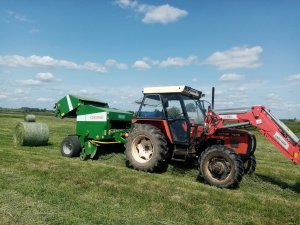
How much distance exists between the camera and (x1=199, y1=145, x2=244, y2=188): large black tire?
7750mm

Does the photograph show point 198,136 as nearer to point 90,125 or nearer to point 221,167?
point 221,167

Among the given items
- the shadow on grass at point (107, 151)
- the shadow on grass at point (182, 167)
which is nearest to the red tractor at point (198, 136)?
the shadow on grass at point (182, 167)

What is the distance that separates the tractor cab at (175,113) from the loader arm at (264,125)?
50 centimetres

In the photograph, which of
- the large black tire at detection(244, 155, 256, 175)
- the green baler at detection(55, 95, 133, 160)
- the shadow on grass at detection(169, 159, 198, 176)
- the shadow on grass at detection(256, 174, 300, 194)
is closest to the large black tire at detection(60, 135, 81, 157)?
the green baler at detection(55, 95, 133, 160)

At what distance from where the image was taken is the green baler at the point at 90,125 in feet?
36.1

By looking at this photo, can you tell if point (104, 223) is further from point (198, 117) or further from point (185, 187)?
point (198, 117)

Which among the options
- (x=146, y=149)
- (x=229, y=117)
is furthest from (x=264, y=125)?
(x=146, y=149)

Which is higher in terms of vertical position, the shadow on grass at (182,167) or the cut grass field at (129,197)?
the shadow on grass at (182,167)

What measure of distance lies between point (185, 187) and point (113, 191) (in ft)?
5.61

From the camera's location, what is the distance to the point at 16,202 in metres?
6.14

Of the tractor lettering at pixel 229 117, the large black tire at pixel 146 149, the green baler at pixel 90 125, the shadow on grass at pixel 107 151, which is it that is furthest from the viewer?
the shadow on grass at pixel 107 151

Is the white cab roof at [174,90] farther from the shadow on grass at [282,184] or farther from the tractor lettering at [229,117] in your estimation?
the shadow on grass at [282,184]

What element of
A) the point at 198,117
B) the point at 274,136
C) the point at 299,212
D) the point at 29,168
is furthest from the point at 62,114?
the point at 299,212

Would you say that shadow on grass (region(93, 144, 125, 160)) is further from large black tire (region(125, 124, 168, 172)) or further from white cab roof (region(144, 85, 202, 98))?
white cab roof (region(144, 85, 202, 98))
